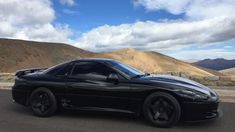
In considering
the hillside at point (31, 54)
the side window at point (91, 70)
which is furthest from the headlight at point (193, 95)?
the hillside at point (31, 54)

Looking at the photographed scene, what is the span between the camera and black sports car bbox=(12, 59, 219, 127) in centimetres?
751

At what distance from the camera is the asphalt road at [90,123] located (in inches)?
294

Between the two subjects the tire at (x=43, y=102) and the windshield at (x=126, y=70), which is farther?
the tire at (x=43, y=102)

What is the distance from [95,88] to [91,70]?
491mm

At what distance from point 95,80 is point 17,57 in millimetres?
41514

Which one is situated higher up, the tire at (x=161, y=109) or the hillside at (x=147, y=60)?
the hillside at (x=147, y=60)

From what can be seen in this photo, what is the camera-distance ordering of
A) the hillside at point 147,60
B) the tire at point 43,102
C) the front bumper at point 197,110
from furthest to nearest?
the hillside at point 147,60 → the tire at point 43,102 → the front bumper at point 197,110

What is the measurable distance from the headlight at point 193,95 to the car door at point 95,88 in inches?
42.1

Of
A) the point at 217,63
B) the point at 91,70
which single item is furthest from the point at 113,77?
the point at 217,63

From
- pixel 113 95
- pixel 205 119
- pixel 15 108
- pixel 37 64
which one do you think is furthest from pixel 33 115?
pixel 37 64

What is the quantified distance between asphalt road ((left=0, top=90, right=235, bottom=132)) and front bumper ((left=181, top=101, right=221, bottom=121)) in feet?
0.72

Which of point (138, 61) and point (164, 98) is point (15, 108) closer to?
point (164, 98)

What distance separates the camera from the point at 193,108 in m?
7.43

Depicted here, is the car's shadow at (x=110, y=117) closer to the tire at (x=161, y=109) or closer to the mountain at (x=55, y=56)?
the tire at (x=161, y=109)
